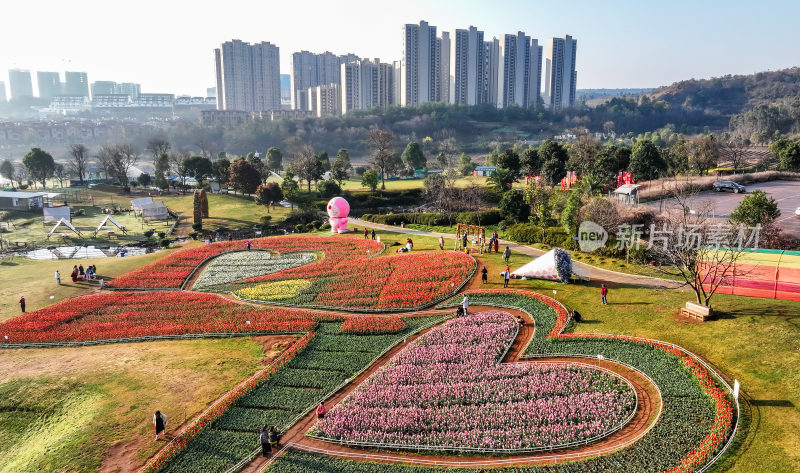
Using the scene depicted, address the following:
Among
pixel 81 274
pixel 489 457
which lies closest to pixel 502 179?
pixel 81 274

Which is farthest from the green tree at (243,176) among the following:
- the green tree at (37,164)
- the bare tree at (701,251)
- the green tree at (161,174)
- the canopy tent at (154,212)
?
the bare tree at (701,251)

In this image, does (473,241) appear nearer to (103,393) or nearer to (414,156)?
(103,393)

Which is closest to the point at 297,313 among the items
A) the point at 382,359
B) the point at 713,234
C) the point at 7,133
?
the point at 382,359

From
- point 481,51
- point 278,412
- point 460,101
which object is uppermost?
point 481,51

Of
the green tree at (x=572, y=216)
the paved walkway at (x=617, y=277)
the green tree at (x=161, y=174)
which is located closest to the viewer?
the paved walkway at (x=617, y=277)

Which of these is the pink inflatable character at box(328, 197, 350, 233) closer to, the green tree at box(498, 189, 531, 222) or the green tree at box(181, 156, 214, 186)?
the green tree at box(498, 189, 531, 222)

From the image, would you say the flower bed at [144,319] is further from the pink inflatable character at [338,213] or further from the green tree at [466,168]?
the green tree at [466,168]

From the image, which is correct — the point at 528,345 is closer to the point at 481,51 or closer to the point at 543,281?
the point at 543,281
